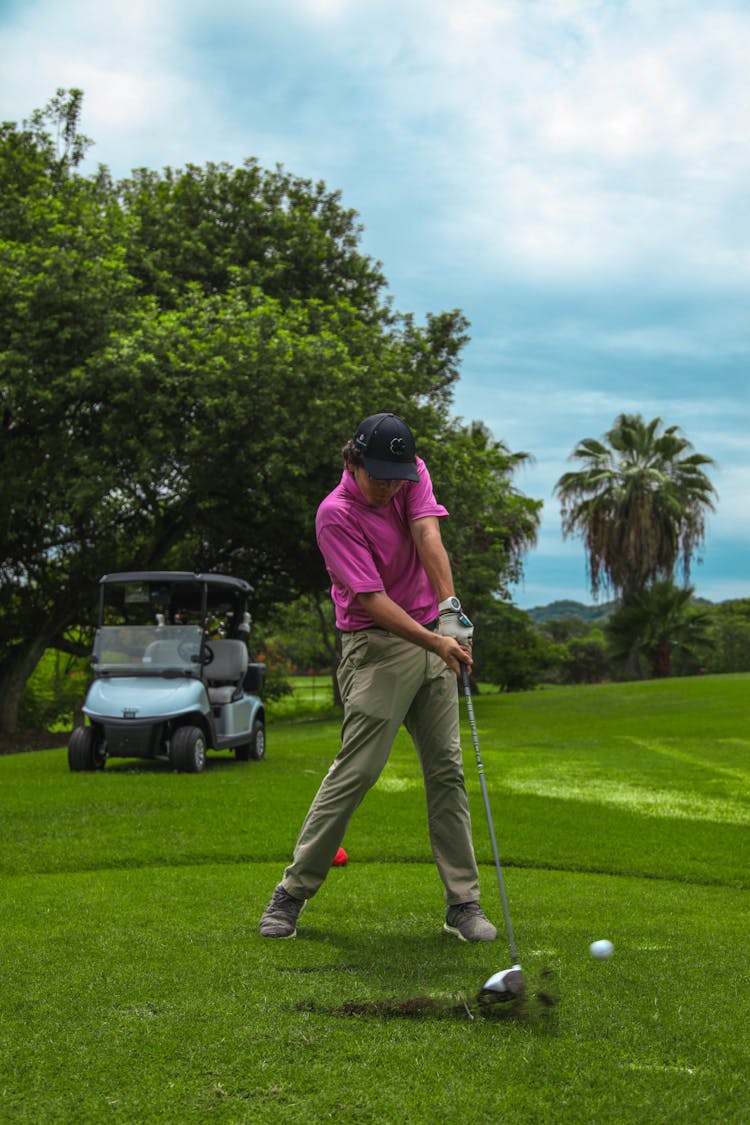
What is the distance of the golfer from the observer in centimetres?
409

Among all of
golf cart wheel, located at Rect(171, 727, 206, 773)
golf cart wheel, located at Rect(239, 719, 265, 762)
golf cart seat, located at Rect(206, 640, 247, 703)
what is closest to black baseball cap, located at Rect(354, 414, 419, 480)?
golf cart wheel, located at Rect(171, 727, 206, 773)

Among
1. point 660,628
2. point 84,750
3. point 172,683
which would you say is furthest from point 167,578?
point 660,628

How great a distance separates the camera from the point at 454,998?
3191mm

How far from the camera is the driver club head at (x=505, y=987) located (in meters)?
3.04

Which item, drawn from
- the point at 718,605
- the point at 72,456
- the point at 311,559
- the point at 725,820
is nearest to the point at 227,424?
the point at 72,456

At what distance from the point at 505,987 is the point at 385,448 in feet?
6.41

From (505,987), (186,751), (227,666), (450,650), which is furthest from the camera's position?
(227,666)

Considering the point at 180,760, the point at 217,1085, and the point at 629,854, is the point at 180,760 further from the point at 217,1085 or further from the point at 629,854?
the point at 217,1085

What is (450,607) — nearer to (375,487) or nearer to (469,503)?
(375,487)

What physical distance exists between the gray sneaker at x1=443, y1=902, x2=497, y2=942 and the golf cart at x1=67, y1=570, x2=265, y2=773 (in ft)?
23.3

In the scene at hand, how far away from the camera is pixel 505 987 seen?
3049mm

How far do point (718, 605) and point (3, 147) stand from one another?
44300 mm

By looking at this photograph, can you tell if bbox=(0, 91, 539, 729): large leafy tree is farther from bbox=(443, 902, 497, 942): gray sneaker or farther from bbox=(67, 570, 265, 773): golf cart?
bbox=(443, 902, 497, 942): gray sneaker

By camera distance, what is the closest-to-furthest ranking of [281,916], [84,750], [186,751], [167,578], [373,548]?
[281,916] → [373,548] → [186,751] → [84,750] → [167,578]
